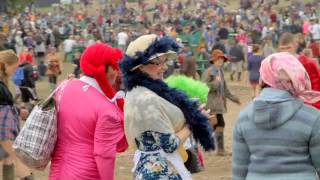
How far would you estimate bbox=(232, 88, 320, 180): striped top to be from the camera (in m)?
3.75

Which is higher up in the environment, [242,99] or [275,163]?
[275,163]

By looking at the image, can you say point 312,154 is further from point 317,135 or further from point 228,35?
point 228,35

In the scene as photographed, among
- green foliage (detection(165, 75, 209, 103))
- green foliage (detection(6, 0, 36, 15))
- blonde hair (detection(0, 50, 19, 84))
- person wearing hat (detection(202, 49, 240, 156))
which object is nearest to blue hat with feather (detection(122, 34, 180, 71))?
green foliage (detection(165, 75, 209, 103))

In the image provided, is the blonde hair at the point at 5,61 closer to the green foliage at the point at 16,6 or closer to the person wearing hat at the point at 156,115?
the person wearing hat at the point at 156,115

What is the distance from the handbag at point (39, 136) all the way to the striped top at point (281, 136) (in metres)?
1.33

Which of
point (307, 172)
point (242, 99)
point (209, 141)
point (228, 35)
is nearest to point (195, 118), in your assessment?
point (209, 141)

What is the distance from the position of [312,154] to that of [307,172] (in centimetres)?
12

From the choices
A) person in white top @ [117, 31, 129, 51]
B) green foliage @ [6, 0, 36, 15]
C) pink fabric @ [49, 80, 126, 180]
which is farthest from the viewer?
green foliage @ [6, 0, 36, 15]

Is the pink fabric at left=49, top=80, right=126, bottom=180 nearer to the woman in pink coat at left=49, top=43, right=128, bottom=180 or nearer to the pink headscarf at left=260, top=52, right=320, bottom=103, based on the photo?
the woman in pink coat at left=49, top=43, right=128, bottom=180

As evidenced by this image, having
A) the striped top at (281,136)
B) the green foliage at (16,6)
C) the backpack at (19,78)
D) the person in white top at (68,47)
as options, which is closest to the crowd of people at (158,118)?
the striped top at (281,136)

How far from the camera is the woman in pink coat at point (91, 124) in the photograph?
466 cm

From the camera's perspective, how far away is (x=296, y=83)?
149 inches

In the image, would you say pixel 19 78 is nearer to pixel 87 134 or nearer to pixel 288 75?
pixel 87 134

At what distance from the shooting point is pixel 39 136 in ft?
15.5
